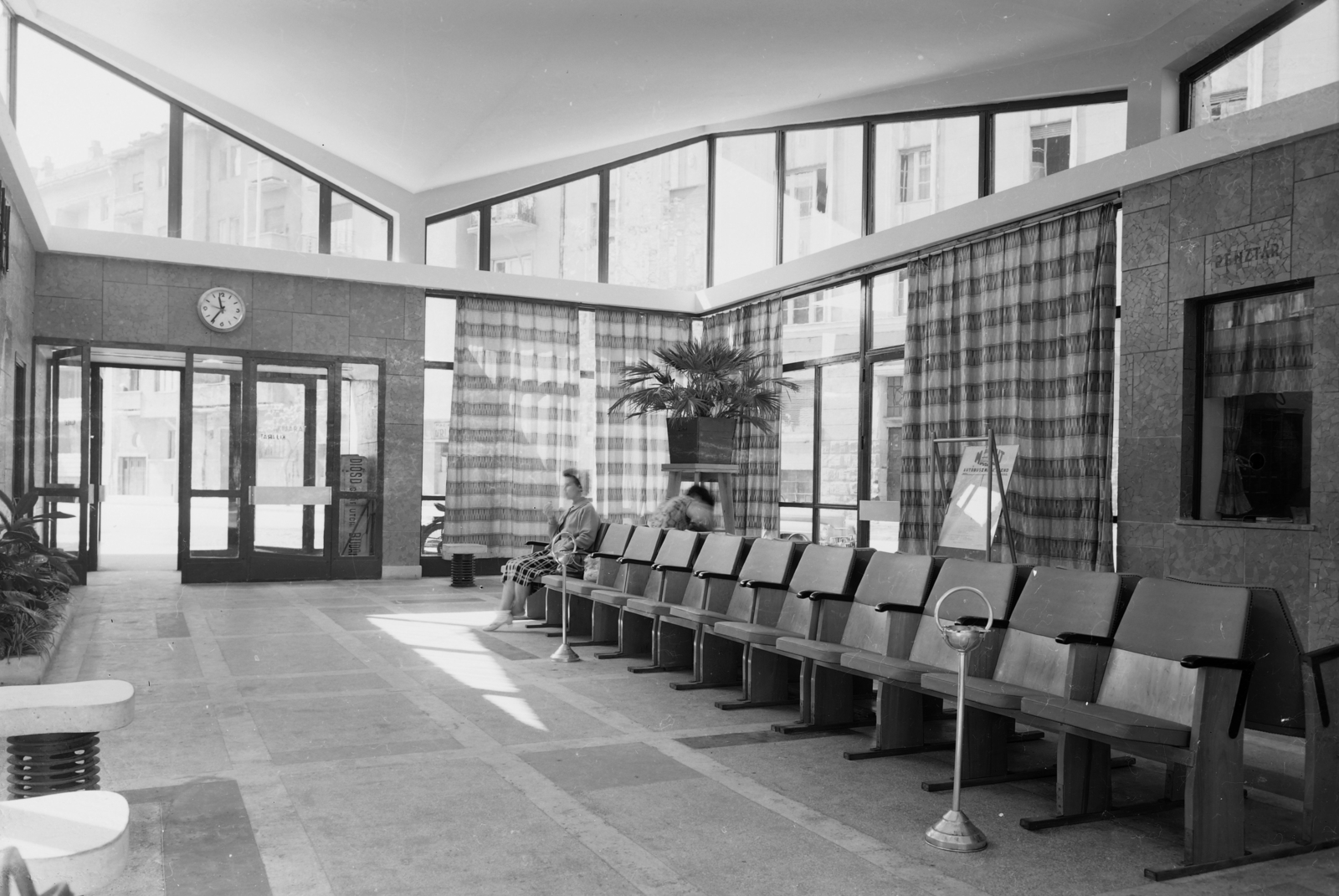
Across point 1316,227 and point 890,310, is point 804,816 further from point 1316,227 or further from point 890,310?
point 890,310

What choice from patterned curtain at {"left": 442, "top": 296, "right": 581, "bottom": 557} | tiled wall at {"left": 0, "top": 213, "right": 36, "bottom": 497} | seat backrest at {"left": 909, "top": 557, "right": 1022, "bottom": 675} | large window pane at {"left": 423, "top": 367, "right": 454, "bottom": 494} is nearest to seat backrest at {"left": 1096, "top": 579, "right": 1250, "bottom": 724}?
seat backrest at {"left": 909, "top": 557, "right": 1022, "bottom": 675}

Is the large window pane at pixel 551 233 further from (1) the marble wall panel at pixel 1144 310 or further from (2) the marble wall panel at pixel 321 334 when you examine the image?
(1) the marble wall panel at pixel 1144 310

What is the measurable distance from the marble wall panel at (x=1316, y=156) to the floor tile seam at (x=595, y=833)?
15.3 feet

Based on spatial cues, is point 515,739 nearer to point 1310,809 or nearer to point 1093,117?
point 1310,809

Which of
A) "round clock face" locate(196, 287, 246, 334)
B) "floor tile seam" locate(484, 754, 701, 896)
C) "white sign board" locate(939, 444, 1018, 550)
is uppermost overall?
"round clock face" locate(196, 287, 246, 334)

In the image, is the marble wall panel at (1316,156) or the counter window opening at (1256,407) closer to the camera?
the marble wall panel at (1316,156)

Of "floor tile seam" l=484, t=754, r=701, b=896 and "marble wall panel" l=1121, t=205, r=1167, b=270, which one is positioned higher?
"marble wall panel" l=1121, t=205, r=1167, b=270

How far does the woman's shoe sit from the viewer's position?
725 cm

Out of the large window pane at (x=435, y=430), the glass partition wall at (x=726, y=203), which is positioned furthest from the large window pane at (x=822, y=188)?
the large window pane at (x=435, y=430)

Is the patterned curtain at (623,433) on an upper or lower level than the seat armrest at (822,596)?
upper

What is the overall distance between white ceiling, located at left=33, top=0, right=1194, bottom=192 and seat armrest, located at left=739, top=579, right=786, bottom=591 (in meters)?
3.42

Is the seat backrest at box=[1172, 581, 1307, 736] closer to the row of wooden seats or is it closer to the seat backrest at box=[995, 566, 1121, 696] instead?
the row of wooden seats

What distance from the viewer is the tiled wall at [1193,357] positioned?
Result: 5.19 meters

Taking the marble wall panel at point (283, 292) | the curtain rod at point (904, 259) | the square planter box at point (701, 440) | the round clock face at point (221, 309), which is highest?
the curtain rod at point (904, 259)
